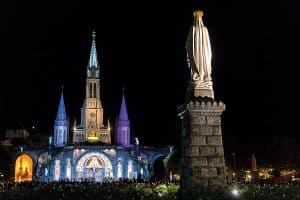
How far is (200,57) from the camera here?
13266mm

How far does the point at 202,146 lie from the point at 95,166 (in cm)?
6806

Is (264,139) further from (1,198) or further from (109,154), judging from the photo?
(1,198)

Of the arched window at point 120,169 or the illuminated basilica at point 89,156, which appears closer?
the illuminated basilica at point 89,156

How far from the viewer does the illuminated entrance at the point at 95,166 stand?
78.1m

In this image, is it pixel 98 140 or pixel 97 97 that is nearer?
pixel 98 140

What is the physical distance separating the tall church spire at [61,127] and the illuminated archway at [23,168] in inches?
253

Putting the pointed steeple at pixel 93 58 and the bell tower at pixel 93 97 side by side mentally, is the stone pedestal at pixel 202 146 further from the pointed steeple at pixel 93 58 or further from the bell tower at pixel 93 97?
the pointed steeple at pixel 93 58

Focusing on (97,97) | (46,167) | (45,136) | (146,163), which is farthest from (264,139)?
(45,136)

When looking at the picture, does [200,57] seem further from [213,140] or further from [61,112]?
[61,112]

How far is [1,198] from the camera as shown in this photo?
48.1ft

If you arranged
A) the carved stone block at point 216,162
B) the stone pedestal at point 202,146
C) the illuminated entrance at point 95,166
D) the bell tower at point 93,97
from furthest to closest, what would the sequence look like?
the bell tower at point 93,97, the illuminated entrance at point 95,166, the carved stone block at point 216,162, the stone pedestal at point 202,146

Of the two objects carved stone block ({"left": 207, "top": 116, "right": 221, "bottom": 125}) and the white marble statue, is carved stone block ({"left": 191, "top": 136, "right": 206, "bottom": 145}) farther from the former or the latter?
the white marble statue

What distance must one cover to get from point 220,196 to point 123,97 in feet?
261

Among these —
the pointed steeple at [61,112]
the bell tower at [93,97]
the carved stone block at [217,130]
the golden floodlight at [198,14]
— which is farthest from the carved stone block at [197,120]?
the bell tower at [93,97]
